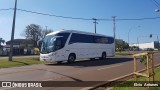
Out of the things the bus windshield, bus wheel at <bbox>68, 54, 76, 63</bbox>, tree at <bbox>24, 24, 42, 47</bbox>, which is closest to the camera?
the bus windshield

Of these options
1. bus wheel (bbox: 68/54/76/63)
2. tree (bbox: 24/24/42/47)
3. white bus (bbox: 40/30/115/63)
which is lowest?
bus wheel (bbox: 68/54/76/63)

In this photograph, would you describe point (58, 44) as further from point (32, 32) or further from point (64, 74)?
point (32, 32)

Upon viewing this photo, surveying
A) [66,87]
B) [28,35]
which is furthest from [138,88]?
[28,35]

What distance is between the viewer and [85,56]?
29.8 m

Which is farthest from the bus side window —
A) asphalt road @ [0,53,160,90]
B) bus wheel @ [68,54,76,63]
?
asphalt road @ [0,53,160,90]

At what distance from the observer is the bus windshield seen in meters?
24.7

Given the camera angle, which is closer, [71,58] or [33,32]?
[71,58]

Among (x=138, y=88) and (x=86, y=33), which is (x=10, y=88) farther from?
(x=86, y=33)

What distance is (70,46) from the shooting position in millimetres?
26469

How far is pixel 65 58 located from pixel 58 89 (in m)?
15.2

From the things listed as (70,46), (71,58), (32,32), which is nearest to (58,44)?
(70,46)

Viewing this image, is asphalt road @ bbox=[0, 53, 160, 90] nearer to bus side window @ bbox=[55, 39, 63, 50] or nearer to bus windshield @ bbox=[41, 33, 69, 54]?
bus windshield @ bbox=[41, 33, 69, 54]

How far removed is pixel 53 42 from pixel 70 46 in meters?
2.39

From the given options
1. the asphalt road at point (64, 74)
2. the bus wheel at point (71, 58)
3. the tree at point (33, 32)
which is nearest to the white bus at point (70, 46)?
the bus wheel at point (71, 58)
